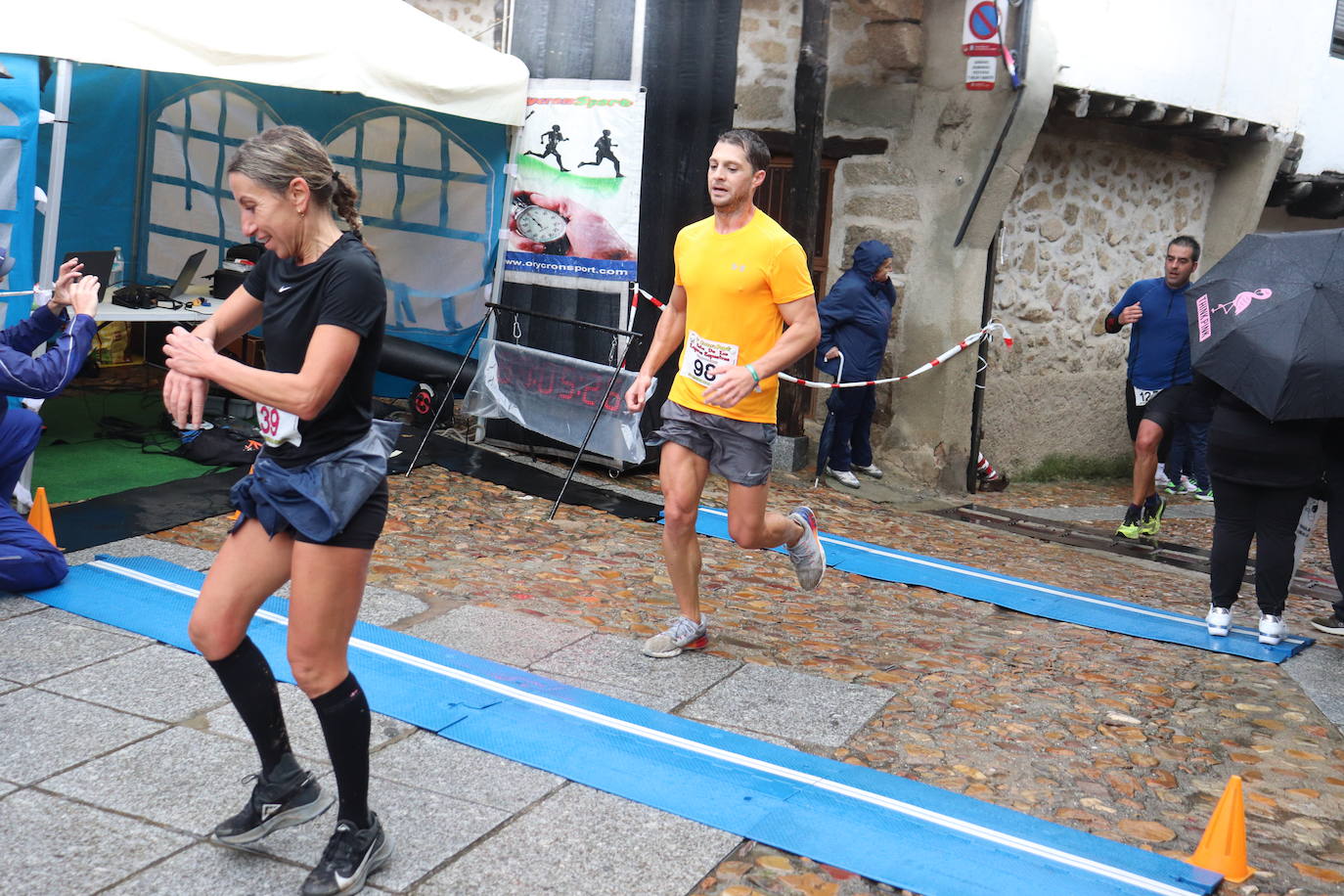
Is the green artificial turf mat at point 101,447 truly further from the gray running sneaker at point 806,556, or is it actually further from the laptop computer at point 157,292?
the gray running sneaker at point 806,556

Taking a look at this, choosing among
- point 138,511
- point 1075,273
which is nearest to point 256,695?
point 138,511

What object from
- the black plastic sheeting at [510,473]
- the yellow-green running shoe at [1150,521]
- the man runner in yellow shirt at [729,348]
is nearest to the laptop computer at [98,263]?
the black plastic sheeting at [510,473]

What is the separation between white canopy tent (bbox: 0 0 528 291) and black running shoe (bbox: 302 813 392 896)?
13.5ft

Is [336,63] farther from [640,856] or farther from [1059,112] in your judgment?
[1059,112]

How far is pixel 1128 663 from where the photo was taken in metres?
5.54

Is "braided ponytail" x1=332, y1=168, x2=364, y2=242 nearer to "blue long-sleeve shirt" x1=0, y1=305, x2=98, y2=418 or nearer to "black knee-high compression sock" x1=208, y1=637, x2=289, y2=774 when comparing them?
"black knee-high compression sock" x1=208, y1=637, x2=289, y2=774

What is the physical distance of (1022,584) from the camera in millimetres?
7008

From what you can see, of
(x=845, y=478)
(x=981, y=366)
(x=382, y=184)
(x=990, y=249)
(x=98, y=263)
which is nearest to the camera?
(x=98, y=263)

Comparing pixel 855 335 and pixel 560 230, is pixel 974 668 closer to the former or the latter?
pixel 560 230

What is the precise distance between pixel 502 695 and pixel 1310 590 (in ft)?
18.3

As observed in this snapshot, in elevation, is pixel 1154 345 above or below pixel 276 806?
above

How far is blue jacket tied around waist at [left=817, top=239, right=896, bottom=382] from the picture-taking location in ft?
32.2

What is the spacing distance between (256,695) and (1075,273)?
33.4ft

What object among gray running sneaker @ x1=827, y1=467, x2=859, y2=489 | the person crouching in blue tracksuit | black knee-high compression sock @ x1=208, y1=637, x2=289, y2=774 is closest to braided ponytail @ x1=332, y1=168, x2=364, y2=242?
black knee-high compression sock @ x1=208, y1=637, x2=289, y2=774
